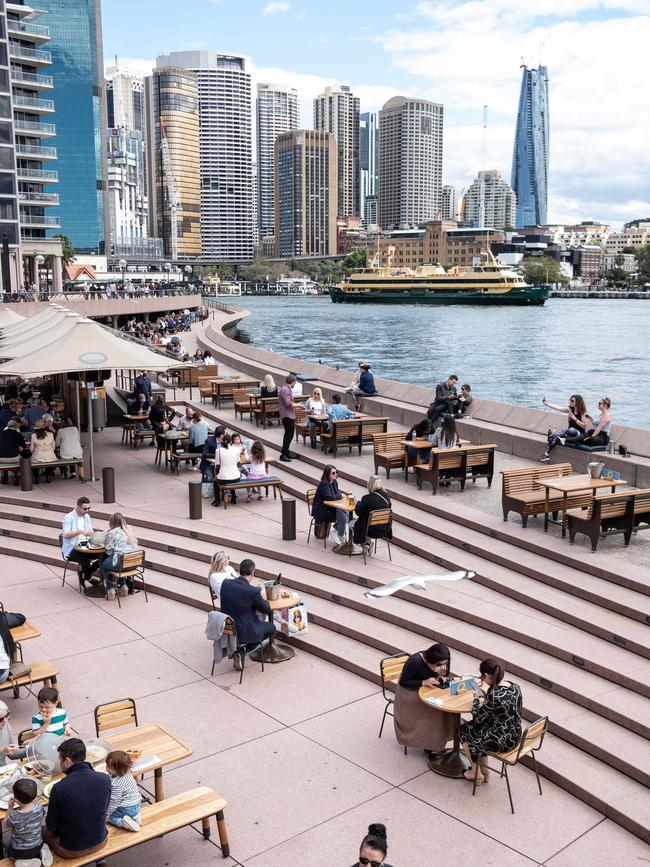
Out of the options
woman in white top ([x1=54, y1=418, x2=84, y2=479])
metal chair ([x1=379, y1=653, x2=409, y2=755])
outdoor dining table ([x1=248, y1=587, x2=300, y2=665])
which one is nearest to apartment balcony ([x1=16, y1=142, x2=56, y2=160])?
woman in white top ([x1=54, y1=418, x2=84, y2=479])

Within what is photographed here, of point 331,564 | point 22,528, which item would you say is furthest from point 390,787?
point 22,528

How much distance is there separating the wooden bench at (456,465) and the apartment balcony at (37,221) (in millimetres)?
78427

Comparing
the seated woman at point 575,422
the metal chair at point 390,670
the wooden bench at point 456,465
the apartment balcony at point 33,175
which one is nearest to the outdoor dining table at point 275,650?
the metal chair at point 390,670

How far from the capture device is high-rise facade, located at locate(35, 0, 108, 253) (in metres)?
171

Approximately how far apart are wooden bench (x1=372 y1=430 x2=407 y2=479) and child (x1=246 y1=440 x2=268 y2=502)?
2.18 metres

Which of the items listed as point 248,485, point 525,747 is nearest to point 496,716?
point 525,747

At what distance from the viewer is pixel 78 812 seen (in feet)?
18.8

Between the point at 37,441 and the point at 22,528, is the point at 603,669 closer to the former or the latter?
the point at 22,528

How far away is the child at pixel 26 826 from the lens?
5660 millimetres

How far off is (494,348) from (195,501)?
67.3 metres

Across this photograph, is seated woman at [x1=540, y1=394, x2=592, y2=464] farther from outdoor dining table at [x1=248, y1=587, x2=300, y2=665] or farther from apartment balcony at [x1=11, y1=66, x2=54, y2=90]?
apartment balcony at [x1=11, y1=66, x2=54, y2=90]

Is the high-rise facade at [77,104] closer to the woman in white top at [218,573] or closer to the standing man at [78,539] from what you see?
the standing man at [78,539]

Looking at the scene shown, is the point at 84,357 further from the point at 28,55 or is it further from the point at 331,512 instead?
the point at 28,55

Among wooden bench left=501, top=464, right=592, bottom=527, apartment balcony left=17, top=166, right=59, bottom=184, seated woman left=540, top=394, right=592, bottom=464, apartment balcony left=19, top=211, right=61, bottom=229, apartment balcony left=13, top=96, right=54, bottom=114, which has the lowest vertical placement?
wooden bench left=501, top=464, right=592, bottom=527
